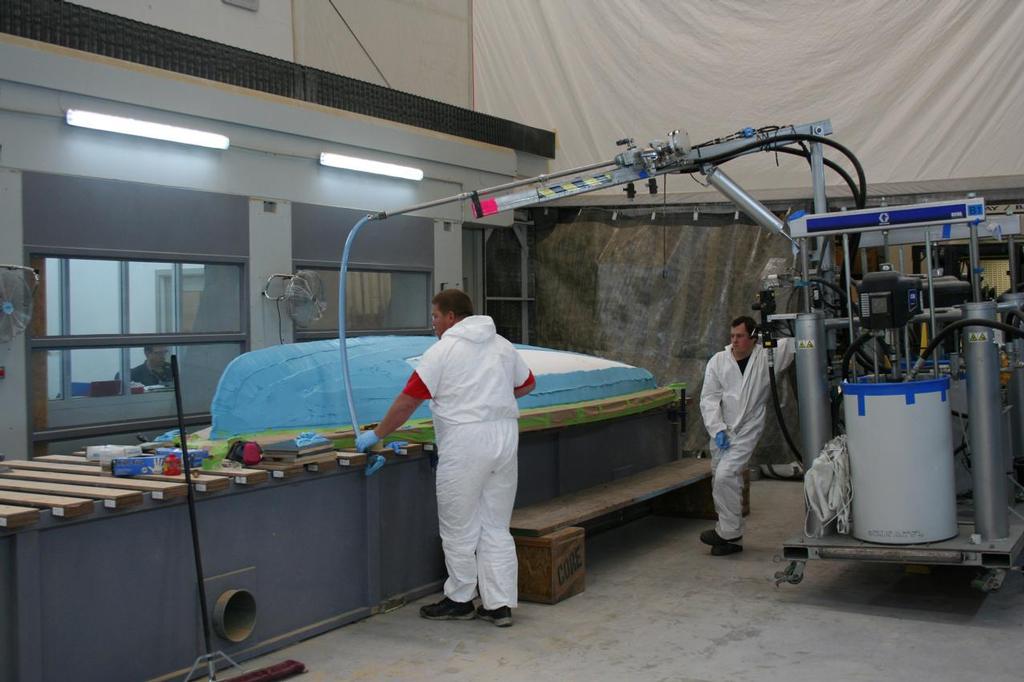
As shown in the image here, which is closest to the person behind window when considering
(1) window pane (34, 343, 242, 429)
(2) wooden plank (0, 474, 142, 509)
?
(1) window pane (34, 343, 242, 429)

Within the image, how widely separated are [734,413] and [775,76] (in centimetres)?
411

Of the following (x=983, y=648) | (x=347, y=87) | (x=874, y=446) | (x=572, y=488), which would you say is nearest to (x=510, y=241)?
(x=347, y=87)

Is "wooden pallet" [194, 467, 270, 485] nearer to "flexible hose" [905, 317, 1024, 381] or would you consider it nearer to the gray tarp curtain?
"flexible hose" [905, 317, 1024, 381]

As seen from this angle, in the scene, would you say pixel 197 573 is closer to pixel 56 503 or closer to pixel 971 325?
pixel 56 503

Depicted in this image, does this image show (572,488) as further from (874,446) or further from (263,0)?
(263,0)

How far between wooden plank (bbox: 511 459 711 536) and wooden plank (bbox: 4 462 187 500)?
1.81m

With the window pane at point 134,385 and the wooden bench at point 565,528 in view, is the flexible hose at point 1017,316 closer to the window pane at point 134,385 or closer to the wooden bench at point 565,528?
the wooden bench at point 565,528

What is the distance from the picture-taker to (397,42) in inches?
366

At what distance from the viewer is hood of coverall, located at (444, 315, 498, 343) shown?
4293 millimetres

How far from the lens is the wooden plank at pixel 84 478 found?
3404 millimetres

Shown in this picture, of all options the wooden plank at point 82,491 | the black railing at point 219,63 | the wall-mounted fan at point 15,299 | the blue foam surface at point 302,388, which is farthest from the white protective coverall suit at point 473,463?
the black railing at point 219,63

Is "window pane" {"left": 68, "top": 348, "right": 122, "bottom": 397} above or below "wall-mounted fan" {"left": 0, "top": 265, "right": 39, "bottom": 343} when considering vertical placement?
below

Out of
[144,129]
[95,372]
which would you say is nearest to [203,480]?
[95,372]

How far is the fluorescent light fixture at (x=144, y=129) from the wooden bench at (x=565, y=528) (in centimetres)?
289
